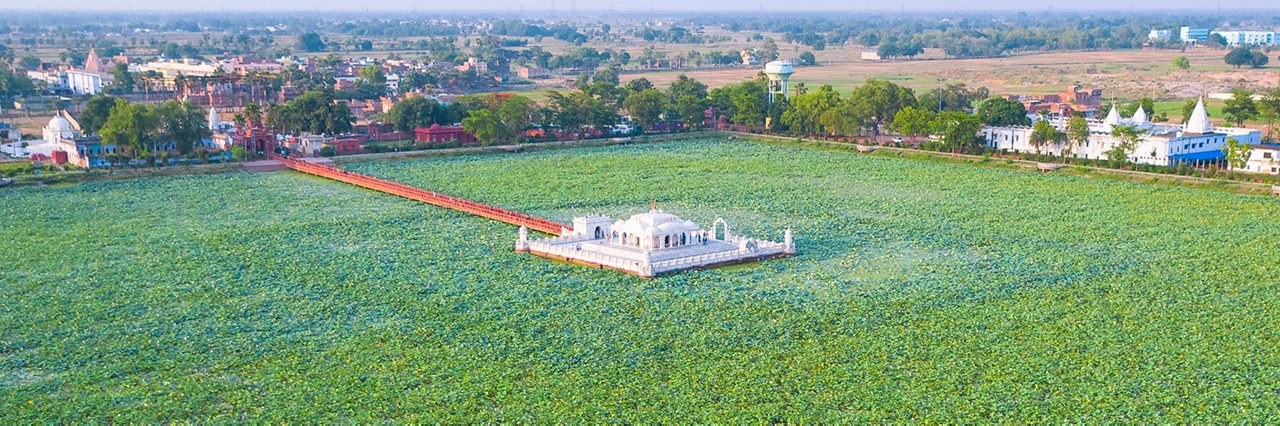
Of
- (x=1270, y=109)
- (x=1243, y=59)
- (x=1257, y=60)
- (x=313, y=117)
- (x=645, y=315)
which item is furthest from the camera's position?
(x=1257, y=60)

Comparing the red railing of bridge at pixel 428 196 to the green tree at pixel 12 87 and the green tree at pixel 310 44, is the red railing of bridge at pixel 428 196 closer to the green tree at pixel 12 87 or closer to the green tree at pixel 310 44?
the green tree at pixel 12 87

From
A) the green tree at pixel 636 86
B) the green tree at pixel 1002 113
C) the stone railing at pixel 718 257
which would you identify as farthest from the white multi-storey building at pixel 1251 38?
the stone railing at pixel 718 257

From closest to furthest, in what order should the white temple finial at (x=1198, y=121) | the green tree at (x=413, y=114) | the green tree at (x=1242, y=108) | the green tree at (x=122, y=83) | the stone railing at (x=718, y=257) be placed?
the stone railing at (x=718, y=257) → the white temple finial at (x=1198, y=121) → the green tree at (x=1242, y=108) → the green tree at (x=413, y=114) → the green tree at (x=122, y=83)

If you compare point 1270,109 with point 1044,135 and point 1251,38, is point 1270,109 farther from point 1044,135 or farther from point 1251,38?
point 1251,38

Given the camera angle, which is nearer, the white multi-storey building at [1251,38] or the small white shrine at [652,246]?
the small white shrine at [652,246]

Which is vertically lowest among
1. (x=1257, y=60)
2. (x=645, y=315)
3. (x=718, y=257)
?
(x=645, y=315)

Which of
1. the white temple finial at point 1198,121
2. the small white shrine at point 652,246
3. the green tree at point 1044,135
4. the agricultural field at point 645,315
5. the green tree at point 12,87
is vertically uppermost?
the green tree at point 12,87

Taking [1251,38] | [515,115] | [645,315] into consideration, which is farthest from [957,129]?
[1251,38]

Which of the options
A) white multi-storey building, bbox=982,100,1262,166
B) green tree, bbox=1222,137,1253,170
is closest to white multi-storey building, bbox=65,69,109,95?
white multi-storey building, bbox=982,100,1262,166
